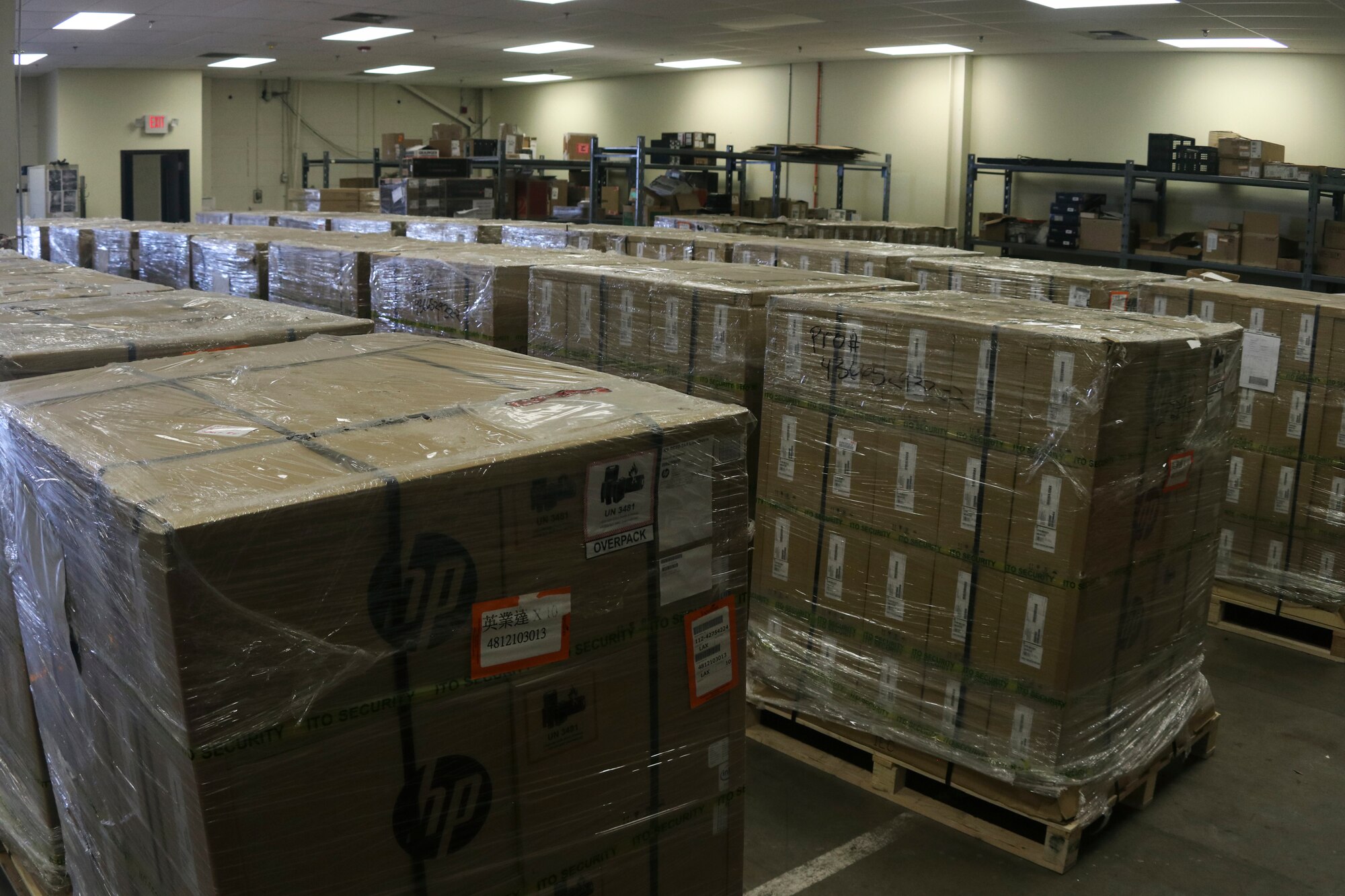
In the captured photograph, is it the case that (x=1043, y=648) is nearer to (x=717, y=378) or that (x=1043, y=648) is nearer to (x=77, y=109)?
(x=717, y=378)

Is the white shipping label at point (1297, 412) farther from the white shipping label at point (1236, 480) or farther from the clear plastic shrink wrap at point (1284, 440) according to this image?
the white shipping label at point (1236, 480)

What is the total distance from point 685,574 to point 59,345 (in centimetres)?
154

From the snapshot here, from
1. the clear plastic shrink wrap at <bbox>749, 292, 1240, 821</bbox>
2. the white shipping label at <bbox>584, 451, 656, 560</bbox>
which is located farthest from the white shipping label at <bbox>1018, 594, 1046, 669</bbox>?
the white shipping label at <bbox>584, 451, 656, 560</bbox>

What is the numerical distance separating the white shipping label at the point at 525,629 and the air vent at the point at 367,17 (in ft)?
35.2

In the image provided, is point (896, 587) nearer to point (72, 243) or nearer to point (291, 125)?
point (72, 243)

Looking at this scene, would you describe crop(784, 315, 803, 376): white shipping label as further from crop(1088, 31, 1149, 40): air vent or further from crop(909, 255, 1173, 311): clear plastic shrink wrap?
crop(1088, 31, 1149, 40): air vent

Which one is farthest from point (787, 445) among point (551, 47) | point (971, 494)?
point (551, 47)

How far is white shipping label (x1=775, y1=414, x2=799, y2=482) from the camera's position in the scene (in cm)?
342

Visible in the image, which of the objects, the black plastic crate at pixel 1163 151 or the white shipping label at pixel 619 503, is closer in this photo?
the white shipping label at pixel 619 503

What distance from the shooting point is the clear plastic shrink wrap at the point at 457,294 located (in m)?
4.09

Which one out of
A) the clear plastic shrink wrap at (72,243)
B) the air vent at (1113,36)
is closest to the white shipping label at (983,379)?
the clear plastic shrink wrap at (72,243)

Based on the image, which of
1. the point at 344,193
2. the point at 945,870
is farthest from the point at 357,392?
the point at 344,193

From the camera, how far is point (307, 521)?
4.42 feet

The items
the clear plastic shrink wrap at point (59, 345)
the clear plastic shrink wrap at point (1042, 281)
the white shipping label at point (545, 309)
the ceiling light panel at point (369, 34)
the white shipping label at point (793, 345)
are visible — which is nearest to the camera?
the clear plastic shrink wrap at point (59, 345)
